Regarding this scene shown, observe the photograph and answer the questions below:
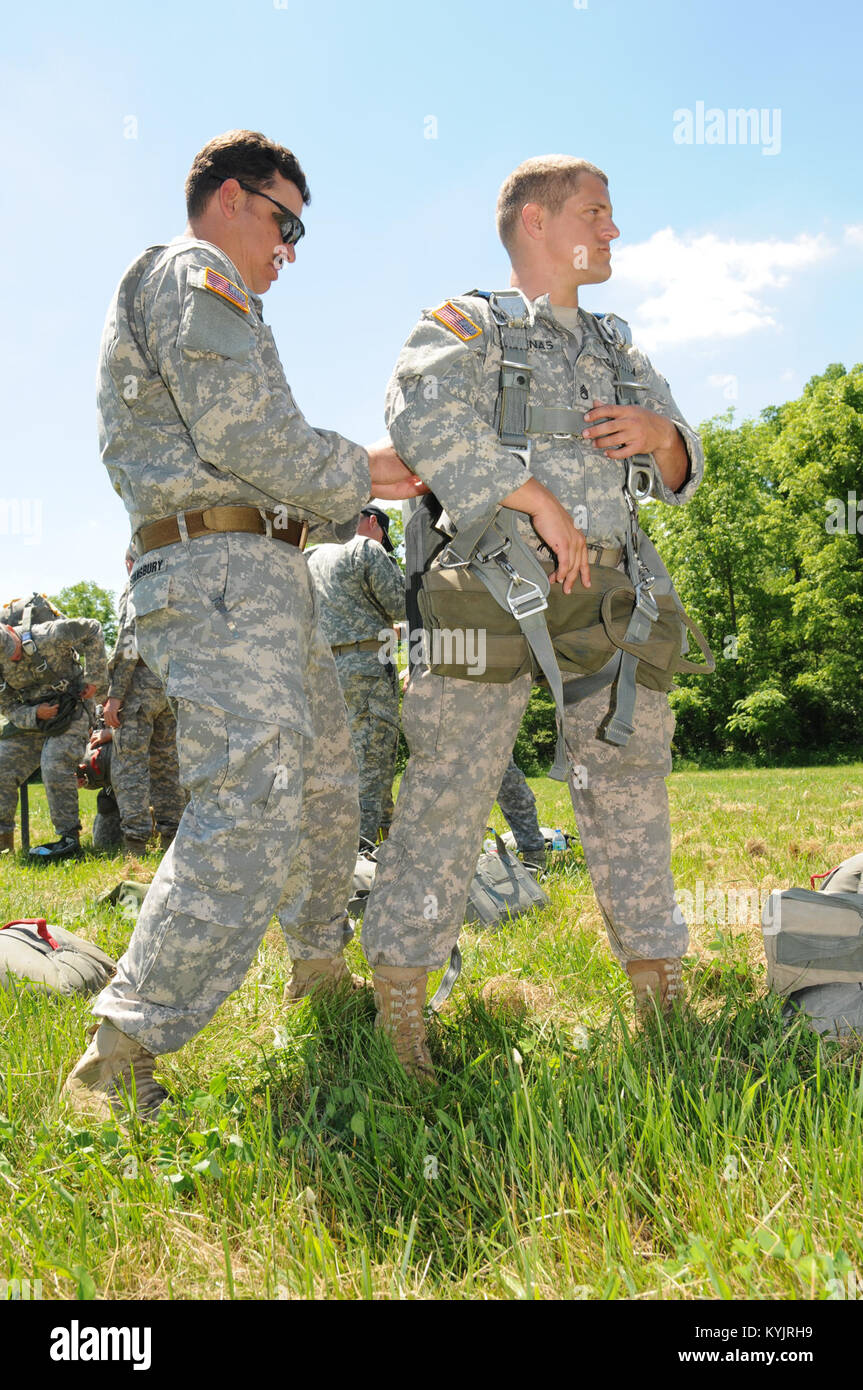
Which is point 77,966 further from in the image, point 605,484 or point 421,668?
point 605,484

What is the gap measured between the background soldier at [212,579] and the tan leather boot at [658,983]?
1.11 m

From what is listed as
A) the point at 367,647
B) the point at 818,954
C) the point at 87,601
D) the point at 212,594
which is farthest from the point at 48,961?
the point at 87,601

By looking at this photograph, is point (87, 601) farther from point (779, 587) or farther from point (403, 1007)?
point (403, 1007)

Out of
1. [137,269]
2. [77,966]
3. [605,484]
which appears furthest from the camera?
[77,966]

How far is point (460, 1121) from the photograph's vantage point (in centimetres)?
212

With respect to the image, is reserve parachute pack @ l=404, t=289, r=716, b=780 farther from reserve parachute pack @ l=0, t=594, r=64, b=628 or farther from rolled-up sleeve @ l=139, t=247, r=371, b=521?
reserve parachute pack @ l=0, t=594, r=64, b=628

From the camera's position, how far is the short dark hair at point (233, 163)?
269 cm

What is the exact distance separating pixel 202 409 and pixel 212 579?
1.40 ft

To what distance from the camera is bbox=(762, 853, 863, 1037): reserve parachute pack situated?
101 inches

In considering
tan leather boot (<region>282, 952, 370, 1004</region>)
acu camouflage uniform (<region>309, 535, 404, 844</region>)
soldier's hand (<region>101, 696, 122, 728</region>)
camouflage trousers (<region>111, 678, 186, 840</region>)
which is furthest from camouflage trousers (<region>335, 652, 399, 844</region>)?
tan leather boot (<region>282, 952, 370, 1004</region>)

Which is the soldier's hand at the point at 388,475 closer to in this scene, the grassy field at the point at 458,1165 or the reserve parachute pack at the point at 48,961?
the grassy field at the point at 458,1165

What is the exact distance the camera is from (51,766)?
882 cm

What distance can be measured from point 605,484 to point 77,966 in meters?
2.62
